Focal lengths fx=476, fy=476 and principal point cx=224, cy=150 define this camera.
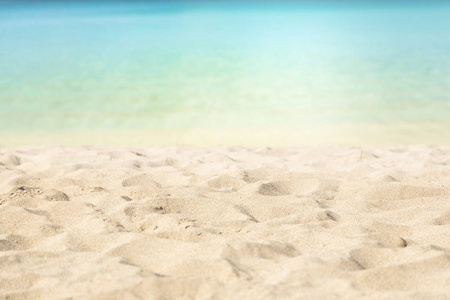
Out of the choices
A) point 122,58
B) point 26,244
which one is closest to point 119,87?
point 122,58

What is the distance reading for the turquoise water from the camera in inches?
295

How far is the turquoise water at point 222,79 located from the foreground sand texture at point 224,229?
3.31 meters

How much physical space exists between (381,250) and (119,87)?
26.2ft

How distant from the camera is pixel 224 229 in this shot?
261 cm

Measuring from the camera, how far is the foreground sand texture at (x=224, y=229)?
196 cm

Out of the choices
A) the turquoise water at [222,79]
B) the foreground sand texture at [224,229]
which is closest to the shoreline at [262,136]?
the turquoise water at [222,79]

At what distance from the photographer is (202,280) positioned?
198 centimetres

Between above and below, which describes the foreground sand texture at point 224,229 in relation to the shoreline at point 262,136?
above

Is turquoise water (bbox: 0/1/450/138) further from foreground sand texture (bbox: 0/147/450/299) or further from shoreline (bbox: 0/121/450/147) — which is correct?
foreground sand texture (bbox: 0/147/450/299)

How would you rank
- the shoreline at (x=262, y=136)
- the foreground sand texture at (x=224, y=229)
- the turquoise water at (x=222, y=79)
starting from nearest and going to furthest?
the foreground sand texture at (x=224, y=229)
the shoreline at (x=262, y=136)
the turquoise water at (x=222, y=79)

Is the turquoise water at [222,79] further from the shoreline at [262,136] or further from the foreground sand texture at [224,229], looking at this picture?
the foreground sand texture at [224,229]

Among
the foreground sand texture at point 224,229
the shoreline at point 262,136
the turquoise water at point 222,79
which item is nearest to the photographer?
the foreground sand texture at point 224,229

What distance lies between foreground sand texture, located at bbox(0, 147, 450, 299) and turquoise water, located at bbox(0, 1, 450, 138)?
3307 mm

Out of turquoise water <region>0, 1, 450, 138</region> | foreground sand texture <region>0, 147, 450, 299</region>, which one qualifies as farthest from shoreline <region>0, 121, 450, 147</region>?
foreground sand texture <region>0, 147, 450, 299</region>
